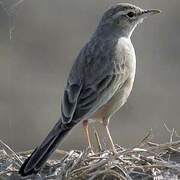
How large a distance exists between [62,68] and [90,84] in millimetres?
9252

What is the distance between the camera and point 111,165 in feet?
31.1

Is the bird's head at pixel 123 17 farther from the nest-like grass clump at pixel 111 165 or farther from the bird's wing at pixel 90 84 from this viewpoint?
the nest-like grass clump at pixel 111 165

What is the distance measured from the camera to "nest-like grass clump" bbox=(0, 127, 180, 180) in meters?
9.41

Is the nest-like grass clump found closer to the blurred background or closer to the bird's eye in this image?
Answer: the bird's eye

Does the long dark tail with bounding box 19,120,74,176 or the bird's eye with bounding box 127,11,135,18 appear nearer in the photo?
the long dark tail with bounding box 19,120,74,176

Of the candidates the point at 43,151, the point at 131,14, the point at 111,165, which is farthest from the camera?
the point at 131,14

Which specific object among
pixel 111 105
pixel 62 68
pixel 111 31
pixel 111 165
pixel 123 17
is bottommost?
pixel 62 68

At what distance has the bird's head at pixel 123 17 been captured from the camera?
12000mm

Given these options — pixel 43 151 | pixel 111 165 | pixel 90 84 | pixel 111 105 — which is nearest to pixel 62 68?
pixel 111 105

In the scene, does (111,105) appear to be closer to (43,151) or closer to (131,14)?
(131,14)

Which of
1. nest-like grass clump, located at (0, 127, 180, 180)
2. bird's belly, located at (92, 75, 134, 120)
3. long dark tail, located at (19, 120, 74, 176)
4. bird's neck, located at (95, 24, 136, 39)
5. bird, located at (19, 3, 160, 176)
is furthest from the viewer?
bird's neck, located at (95, 24, 136, 39)

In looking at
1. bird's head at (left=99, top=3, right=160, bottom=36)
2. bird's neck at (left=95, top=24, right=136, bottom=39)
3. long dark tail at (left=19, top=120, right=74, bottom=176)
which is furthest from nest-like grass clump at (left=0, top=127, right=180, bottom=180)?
bird's head at (left=99, top=3, right=160, bottom=36)

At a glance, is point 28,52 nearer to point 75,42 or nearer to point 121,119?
point 75,42

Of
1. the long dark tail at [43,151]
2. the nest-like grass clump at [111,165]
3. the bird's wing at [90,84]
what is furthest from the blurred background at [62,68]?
the nest-like grass clump at [111,165]
